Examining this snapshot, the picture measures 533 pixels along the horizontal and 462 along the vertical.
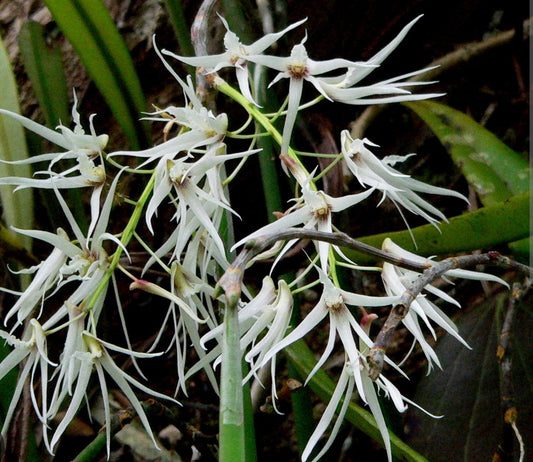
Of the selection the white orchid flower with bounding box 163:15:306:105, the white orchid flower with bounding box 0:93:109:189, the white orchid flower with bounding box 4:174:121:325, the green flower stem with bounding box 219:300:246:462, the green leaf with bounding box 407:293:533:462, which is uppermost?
the white orchid flower with bounding box 163:15:306:105

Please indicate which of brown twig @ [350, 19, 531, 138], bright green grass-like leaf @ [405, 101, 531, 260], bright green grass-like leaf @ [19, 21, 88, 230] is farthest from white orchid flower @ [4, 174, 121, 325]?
brown twig @ [350, 19, 531, 138]

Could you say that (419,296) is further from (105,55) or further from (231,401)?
A: (105,55)

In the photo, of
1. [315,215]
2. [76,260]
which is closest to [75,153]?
[76,260]

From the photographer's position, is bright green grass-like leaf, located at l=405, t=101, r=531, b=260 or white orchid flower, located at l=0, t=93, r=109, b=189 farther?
bright green grass-like leaf, located at l=405, t=101, r=531, b=260

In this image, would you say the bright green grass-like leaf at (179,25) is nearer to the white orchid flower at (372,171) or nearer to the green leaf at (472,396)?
the white orchid flower at (372,171)

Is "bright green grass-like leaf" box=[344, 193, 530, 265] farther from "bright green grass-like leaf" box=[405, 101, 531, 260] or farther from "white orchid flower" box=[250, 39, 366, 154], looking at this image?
"white orchid flower" box=[250, 39, 366, 154]

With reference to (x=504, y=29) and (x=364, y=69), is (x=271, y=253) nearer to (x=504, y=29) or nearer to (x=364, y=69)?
(x=364, y=69)

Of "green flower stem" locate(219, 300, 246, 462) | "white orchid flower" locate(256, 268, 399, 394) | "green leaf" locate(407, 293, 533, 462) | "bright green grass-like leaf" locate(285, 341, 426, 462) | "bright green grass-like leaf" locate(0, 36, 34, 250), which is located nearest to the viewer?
"green flower stem" locate(219, 300, 246, 462)

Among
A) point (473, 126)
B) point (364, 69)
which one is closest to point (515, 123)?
point (473, 126)
